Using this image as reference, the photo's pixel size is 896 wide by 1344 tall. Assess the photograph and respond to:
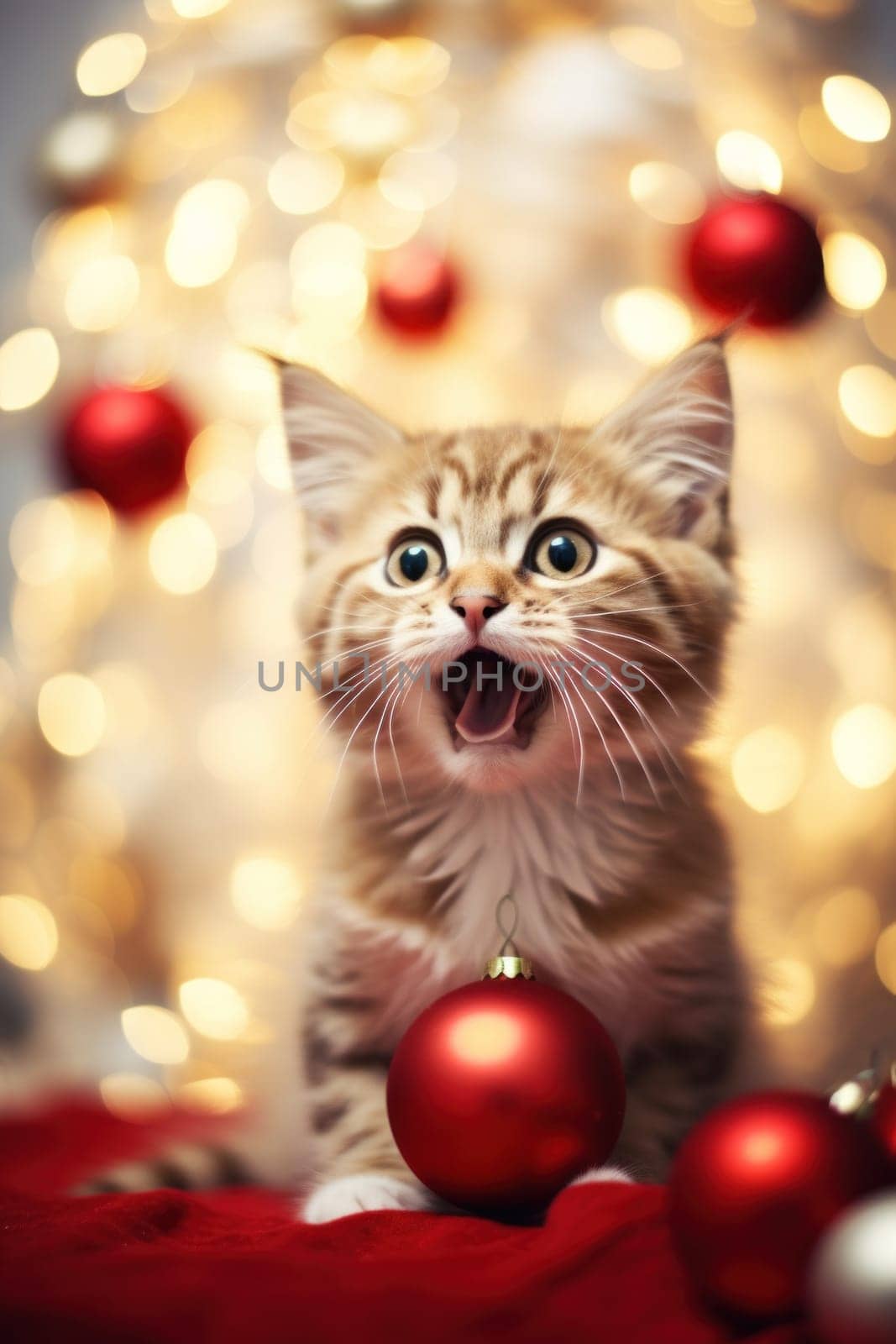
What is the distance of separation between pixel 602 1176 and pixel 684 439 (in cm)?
60

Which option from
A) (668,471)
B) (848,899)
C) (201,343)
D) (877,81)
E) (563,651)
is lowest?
(848,899)

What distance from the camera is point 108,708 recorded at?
121 centimetres

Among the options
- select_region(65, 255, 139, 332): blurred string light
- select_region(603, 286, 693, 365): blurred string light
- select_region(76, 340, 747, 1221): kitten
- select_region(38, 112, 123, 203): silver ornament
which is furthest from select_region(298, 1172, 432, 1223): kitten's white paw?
select_region(38, 112, 123, 203): silver ornament

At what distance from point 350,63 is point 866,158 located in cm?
55

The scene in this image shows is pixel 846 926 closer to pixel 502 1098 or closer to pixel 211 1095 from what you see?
pixel 502 1098

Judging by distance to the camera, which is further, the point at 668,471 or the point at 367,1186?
the point at 668,471

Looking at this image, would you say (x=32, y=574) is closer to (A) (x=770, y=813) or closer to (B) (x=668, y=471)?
(B) (x=668, y=471)

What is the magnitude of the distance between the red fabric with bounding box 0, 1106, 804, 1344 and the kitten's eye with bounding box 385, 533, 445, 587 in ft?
1.65

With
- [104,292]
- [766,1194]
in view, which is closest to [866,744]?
[766,1194]

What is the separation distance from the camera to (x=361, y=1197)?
829mm

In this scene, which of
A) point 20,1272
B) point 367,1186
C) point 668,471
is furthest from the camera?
point 668,471

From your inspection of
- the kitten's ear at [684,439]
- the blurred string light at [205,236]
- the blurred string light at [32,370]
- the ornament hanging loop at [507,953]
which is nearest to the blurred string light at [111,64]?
the blurred string light at [205,236]

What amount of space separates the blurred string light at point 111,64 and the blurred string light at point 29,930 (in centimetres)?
87

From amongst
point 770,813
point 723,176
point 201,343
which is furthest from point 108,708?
point 723,176
